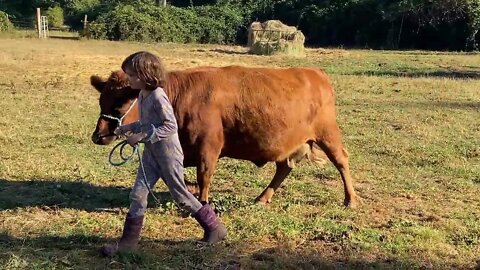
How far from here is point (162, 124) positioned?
16.7 feet

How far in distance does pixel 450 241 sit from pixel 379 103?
885 cm

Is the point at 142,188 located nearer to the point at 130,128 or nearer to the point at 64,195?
the point at 130,128

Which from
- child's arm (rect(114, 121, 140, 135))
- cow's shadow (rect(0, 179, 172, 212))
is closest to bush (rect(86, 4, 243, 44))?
cow's shadow (rect(0, 179, 172, 212))

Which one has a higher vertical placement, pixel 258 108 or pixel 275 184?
pixel 258 108

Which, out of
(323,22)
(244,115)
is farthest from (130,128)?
(323,22)

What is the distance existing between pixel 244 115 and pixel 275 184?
3.55ft

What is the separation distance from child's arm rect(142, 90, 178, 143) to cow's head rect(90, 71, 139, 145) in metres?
0.98

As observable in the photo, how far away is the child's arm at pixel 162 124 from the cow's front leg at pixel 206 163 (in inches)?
44.5

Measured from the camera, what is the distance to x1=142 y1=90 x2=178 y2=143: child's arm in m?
5.04

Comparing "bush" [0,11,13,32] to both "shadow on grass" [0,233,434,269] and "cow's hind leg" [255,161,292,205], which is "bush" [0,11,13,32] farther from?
"shadow on grass" [0,233,434,269]

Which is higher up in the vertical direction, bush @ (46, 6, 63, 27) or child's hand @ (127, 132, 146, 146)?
child's hand @ (127, 132, 146, 146)

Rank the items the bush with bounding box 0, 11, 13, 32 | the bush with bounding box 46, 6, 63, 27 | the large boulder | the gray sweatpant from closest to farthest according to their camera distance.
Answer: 1. the gray sweatpant
2. the large boulder
3. the bush with bounding box 0, 11, 13, 32
4. the bush with bounding box 46, 6, 63, 27

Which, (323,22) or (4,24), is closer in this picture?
(4,24)

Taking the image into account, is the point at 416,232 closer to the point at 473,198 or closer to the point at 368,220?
the point at 368,220
